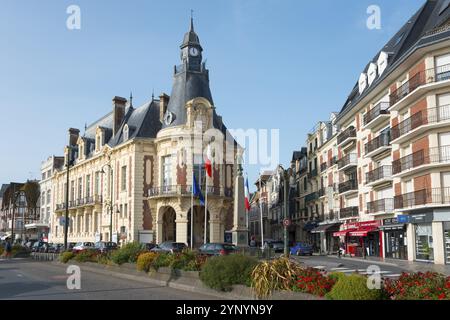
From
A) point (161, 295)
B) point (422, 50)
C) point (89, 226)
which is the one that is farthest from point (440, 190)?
point (89, 226)

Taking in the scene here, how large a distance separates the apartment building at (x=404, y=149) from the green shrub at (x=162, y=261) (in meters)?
17.8

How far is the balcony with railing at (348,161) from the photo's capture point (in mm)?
43406

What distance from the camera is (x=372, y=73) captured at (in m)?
40.5

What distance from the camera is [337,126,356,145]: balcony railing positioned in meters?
43.3

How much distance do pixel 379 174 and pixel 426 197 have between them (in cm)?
738

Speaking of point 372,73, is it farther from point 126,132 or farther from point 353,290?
point 353,290

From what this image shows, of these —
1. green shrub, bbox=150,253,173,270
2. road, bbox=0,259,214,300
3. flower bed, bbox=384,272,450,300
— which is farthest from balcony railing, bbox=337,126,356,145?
flower bed, bbox=384,272,450,300

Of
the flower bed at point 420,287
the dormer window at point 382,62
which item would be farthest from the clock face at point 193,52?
the flower bed at point 420,287

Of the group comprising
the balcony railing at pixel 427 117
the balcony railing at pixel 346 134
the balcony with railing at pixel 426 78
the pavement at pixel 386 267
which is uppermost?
the balcony with railing at pixel 426 78

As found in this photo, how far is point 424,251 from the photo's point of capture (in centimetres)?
3055

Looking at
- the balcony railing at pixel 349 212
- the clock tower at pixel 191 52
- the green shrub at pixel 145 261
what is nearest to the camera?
the green shrub at pixel 145 261

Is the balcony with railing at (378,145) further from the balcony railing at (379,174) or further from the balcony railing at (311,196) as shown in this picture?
the balcony railing at (311,196)

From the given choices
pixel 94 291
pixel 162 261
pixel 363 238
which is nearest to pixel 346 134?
pixel 363 238

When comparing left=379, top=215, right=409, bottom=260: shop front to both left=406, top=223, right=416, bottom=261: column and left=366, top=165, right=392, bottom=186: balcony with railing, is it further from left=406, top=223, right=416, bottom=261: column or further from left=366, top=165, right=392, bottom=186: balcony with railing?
left=366, top=165, right=392, bottom=186: balcony with railing
